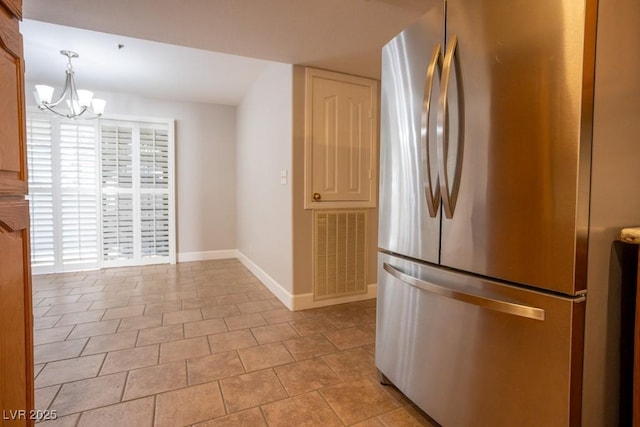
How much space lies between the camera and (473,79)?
47.4 inches

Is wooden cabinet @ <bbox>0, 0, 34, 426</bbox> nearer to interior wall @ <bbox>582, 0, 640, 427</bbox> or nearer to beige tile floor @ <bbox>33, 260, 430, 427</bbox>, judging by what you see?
beige tile floor @ <bbox>33, 260, 430, 427</bbox>

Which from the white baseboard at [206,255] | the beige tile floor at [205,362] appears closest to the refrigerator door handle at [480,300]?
the beige tile floor at [205,362]

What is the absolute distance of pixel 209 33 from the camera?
2311 mm

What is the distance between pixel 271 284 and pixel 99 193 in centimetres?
309

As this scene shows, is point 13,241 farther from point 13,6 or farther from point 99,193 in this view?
point 99,193

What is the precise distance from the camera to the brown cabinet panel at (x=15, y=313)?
1.03 m

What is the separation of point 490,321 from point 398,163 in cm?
84

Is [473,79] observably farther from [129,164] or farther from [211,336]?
[129,164]

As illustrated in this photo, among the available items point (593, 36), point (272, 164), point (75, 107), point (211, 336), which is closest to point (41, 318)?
point (211, 336)

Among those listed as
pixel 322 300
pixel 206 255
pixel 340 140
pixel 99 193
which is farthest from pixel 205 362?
pixel 99 193

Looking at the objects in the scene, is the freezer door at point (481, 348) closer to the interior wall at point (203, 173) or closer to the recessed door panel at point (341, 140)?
the recessed door panel at point (341, 140)

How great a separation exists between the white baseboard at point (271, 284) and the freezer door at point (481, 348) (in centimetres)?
159

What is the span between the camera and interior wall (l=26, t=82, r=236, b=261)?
5102 mm

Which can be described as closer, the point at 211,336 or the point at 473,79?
the point at 473,79
